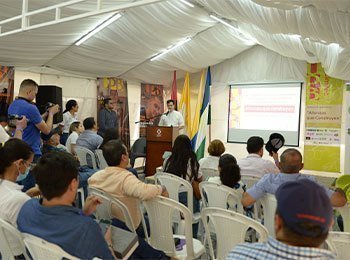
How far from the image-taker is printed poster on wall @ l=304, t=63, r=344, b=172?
7.65 m

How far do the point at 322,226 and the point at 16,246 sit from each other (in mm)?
1471

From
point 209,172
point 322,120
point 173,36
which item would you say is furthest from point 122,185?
point 322,120

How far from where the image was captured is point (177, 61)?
8.76 m

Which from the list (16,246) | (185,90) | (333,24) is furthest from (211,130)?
(16,246)

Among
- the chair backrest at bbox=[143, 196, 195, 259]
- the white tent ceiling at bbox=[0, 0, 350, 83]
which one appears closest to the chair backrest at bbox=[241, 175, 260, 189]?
the chair backrest at bbox=[143, 196, 195, 259]

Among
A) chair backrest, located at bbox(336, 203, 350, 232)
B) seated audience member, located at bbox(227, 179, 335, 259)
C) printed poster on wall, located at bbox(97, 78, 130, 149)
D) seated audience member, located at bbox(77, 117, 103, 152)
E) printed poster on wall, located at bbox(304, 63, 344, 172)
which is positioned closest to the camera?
seated audience member, located at bbox(227, 179, 335, 259)

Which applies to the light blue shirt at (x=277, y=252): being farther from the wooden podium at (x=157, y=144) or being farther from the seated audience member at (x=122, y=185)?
the wooden podium at (x=157, y=144)

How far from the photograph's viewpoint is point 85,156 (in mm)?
5117

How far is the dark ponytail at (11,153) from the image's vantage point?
2180 mm

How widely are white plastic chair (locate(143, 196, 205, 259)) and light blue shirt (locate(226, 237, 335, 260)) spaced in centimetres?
114

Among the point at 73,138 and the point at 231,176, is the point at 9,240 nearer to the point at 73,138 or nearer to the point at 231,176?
the point at 231,176

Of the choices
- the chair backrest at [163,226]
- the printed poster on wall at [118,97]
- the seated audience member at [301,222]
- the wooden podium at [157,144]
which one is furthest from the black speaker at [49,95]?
the seated audience member at [301,222]

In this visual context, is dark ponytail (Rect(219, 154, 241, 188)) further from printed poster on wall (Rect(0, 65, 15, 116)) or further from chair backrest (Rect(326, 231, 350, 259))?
printed poster on wall (Rect(0, 65, 15, 116))

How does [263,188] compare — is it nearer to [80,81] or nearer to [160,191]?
[160,191]
